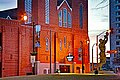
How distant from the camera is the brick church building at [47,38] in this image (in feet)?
228

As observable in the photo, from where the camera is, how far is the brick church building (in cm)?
6944

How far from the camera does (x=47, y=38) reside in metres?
80.0

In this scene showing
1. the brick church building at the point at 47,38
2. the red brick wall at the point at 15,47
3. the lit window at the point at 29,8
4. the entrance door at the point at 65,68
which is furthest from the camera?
the entrance door at the point at 65,68

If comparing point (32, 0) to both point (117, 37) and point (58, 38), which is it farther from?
point (117, 37)

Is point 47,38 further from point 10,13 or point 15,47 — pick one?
point 10,13

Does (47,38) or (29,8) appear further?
(29,8)

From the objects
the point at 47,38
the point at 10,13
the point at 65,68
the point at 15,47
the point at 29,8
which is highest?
the point at 29,8

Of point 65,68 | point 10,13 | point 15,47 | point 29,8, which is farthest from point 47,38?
point 10,13

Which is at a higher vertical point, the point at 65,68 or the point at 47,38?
the point at 47,38

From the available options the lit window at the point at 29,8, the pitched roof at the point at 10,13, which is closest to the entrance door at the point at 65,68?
the lit window at the point at 29,8

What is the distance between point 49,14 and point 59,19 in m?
4.69

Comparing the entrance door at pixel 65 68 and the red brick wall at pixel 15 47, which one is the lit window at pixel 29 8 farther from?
the entrance door at pixel 65 68

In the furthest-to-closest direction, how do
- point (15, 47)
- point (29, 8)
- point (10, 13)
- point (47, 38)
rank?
point (10, 13), point (29, 8), point (47, 38), point (15, 47)

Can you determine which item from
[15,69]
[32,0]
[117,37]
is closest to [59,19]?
[32,0]
